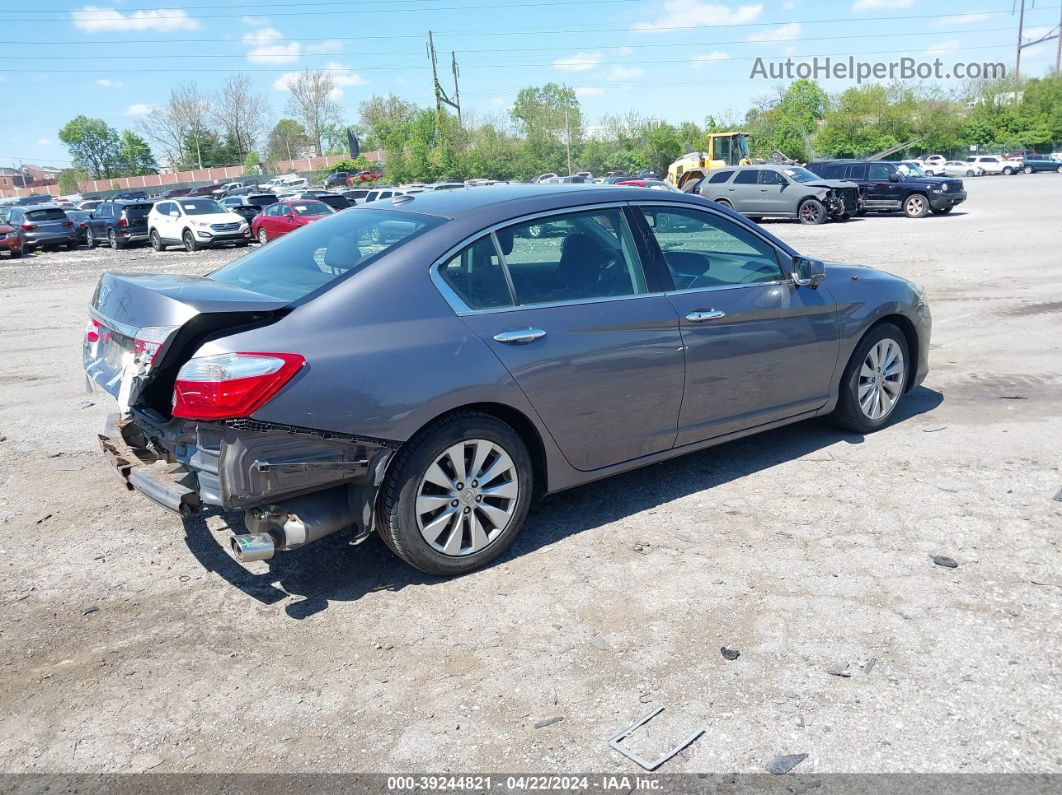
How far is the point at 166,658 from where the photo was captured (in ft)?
11.5

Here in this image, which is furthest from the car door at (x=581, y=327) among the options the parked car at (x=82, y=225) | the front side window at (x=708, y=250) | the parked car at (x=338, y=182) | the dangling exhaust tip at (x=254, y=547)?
Answer: the parked car at (x=338, y=182)

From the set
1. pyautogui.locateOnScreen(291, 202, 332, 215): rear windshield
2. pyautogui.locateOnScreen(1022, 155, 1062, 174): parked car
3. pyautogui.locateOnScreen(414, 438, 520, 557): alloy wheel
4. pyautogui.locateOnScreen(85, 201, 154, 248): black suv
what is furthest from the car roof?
pyautogui.locateOnScreen(1022, 155, 1062, 174): parked car

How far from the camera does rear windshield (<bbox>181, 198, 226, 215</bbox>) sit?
1053 inches

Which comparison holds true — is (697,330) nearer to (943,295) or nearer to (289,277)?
(289,277)

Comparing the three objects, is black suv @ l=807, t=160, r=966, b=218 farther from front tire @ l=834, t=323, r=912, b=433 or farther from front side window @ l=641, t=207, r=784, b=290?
front side window @ l=641, t=207, r=784, b=290

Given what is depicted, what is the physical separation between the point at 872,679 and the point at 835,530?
1.33 m

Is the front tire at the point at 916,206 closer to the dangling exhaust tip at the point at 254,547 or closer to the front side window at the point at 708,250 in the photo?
the front side window at the point at 708,250

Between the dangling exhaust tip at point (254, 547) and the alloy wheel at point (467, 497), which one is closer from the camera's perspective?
the dangling exhaust tip at point (254, 547)

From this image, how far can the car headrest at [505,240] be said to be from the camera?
167 inches

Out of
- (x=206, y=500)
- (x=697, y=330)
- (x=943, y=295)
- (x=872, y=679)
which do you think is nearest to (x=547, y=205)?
(x=697, y=330)

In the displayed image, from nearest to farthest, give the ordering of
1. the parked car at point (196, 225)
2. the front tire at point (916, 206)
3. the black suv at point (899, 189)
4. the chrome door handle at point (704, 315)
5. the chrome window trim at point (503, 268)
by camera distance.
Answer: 1. the chrome window trim at point (503, 268)
2. the chrome door handle at point (704, 315)
3. the black suv at point (899, 189)
4. the front tire at point (916, 206)
5. the parked car at point (196, 225)

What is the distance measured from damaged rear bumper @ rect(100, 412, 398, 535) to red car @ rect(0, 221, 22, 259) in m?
28.5

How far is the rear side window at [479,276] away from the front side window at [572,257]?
0.21ft

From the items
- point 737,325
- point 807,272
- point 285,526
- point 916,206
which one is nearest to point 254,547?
point 285,526
